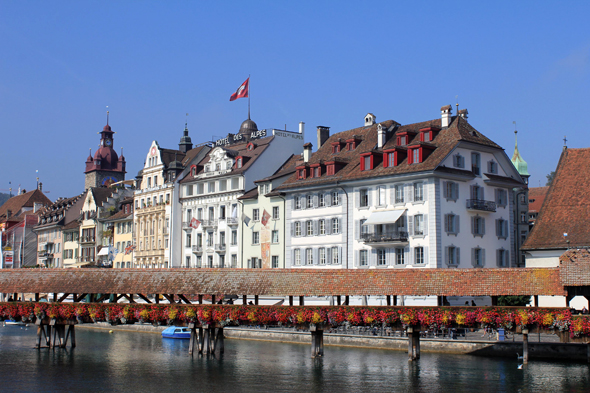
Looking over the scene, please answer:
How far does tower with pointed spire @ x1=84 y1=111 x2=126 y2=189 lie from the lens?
454ft

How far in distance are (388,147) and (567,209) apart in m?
15.1

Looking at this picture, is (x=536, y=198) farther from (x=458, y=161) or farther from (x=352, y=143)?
(x=458, y=161)

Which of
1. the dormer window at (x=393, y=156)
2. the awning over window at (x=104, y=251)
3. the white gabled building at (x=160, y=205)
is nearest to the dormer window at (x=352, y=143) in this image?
the dormer window at (x=393, y=156)

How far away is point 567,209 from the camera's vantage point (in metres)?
52.1

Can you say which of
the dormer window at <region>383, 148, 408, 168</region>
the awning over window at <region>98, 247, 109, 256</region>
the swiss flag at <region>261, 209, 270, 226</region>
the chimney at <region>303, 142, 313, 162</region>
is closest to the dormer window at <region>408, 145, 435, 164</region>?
the dormer window at <region>383, 148, 408, 168</region>

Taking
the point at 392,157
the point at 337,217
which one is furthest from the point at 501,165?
the point at 337,217

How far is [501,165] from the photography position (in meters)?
62.3

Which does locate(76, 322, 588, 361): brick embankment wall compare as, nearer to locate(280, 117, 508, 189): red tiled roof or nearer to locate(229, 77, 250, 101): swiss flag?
locate(280, 117, 508, 189): red tiled roof

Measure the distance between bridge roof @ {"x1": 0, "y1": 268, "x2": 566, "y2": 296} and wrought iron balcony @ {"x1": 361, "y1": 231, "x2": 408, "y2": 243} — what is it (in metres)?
17.2

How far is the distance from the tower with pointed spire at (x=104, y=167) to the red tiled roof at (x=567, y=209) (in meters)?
96.7

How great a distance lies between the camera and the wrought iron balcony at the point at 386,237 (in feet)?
188

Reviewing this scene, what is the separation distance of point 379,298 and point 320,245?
304 inches

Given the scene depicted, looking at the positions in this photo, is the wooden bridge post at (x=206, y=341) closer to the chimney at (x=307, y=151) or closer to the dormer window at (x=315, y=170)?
the dormer window at (x=315, y=170)

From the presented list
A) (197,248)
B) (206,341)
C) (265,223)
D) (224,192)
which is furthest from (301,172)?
(206,341)
